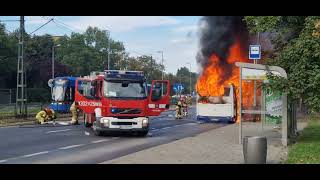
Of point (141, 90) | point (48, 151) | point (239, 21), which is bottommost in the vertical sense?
point (48, 151)

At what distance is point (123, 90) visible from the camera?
20828mm

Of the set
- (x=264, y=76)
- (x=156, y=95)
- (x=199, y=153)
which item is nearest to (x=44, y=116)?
(x=156, y=95)

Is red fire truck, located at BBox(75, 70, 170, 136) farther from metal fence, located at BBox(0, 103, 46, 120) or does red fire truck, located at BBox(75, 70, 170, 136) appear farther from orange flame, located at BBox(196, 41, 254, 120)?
metal fence, located at BBox(0, 103, 46, 120)

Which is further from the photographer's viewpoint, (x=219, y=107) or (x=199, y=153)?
(x=219, y=107)

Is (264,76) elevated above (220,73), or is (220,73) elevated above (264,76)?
(220,73)

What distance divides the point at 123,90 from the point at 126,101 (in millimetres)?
515

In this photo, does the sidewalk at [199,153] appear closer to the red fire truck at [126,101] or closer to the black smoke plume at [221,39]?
the red fire truck at [126,101]

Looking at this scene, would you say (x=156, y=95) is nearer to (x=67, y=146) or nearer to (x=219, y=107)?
(x=67, y=146)

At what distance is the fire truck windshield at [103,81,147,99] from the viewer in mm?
20766

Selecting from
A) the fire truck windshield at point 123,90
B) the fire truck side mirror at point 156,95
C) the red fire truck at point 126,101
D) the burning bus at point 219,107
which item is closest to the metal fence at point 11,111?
the burning bus at point 219,107
